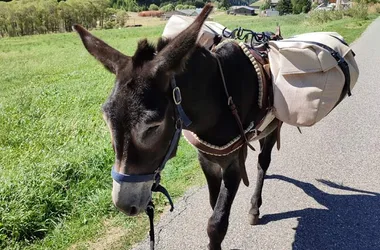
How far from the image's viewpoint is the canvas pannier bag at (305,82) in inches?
115

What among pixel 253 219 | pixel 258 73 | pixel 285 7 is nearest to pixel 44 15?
pixel 285 7

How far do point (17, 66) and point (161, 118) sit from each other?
73.1ft

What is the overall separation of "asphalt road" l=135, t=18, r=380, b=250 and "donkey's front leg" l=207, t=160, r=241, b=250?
50 cm

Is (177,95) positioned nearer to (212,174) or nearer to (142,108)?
(142,108)

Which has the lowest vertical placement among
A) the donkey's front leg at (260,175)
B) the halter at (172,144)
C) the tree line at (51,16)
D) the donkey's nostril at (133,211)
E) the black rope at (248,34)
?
the tree line at (51,16)

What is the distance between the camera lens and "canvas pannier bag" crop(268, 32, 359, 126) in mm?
2910

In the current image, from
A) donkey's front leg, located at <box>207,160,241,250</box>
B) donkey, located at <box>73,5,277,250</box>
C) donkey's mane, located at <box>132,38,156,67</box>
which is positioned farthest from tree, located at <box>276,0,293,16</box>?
donkey's mane, located at <box>132,38,156,67</box>

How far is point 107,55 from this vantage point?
2.18 m

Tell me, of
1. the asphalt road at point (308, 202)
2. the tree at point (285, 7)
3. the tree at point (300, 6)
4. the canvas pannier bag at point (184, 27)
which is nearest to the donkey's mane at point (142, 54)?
the canvas pannier bag at point (184, 27)

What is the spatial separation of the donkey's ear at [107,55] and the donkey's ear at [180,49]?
10.7 inches

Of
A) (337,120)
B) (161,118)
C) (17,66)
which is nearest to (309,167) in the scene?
(337,120)

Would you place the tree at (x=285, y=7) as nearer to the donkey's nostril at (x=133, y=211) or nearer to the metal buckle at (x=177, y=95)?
the metal buckle at (x=177, y=95)

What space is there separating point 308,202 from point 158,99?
280 cm

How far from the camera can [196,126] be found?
2.49m
